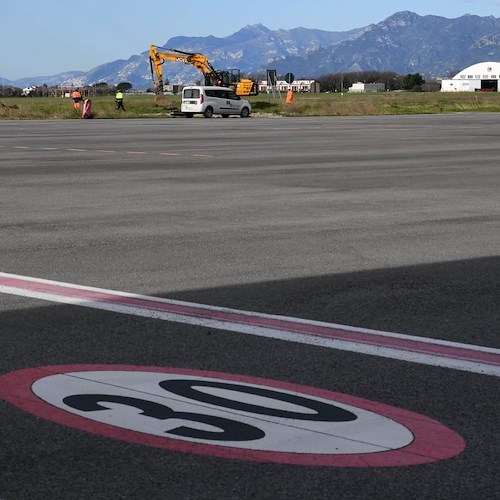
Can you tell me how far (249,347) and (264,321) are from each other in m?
0.76

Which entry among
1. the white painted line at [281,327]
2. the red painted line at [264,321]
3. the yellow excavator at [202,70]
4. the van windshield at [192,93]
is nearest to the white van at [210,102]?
the van windshield at [192,93]

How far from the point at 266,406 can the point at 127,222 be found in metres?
7.67

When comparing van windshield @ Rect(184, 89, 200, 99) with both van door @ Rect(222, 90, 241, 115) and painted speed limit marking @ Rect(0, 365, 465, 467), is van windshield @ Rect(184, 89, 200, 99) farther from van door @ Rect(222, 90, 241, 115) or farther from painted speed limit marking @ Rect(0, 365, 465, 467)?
painted speed limit marking @ Rect(0, 365, 465, 467)

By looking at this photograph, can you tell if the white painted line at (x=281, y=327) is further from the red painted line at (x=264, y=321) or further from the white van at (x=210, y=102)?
the white van at (x=210, y=102)

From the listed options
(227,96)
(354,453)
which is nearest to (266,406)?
(354,453)

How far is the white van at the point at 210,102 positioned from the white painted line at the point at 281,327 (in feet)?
166

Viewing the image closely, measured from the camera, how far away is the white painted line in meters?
6.32

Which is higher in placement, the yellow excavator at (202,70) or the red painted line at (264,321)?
the yellow excavator at (202,70)

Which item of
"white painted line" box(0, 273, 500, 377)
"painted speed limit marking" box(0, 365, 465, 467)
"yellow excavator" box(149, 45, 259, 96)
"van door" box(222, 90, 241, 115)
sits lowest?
"painted speed limit marking" box(0, 365, 465, 467)

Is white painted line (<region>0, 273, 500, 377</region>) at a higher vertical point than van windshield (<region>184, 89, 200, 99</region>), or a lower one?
lower

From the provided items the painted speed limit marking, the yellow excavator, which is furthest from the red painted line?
the yellow excavator

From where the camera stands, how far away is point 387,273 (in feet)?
30.2

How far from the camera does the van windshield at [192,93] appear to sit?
58.4 meters

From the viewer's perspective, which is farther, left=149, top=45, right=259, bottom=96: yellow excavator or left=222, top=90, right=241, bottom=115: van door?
left=149, top=45, right=259, bottom=96: yellow excavator
